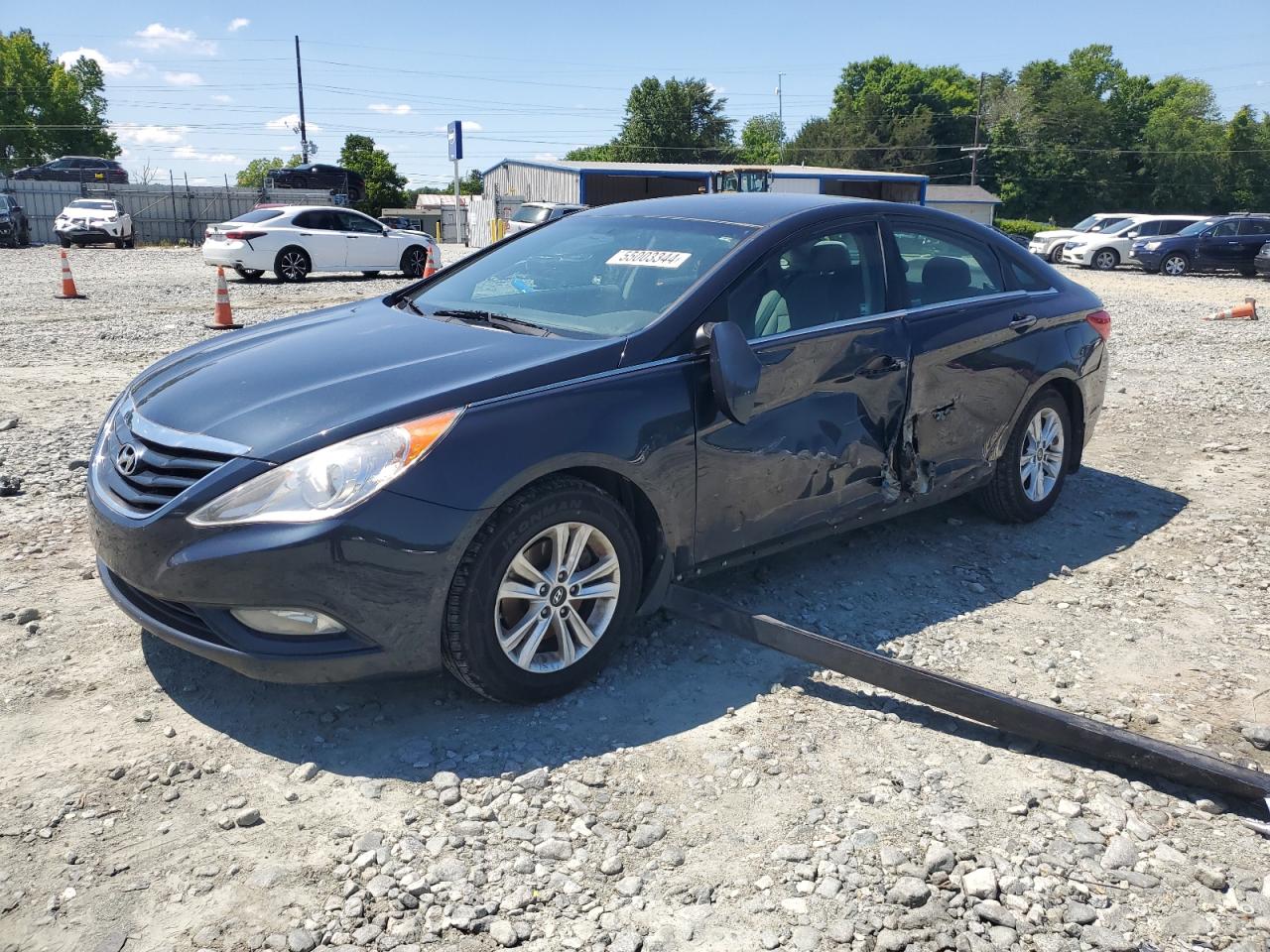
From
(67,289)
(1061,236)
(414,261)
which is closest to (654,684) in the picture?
(67,289)

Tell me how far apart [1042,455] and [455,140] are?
23773mm

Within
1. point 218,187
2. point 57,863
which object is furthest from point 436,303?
point 218,187

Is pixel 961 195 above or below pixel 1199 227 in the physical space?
above

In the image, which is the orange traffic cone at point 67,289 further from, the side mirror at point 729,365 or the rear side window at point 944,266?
the side mirror at point 729,365

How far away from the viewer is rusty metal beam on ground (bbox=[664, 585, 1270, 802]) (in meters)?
3.17

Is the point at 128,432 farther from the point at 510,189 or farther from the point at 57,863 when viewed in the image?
the point at 510,189

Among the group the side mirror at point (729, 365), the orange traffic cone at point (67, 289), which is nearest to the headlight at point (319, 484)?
the side mirror at point (729, 365)

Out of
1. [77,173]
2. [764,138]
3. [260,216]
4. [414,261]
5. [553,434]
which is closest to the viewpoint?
[553,434]

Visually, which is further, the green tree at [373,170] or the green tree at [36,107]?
the green tree at [36,107]

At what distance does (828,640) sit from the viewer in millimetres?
3699

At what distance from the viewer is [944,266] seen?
16.1 feet

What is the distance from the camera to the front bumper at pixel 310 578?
304 centimetres

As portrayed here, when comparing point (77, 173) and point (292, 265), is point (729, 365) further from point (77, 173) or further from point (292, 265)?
point (77, 173)

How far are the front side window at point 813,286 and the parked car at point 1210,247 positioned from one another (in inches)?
1043
